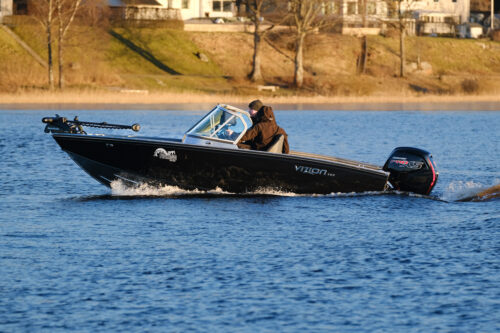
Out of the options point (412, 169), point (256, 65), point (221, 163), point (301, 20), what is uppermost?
point (301, 20)

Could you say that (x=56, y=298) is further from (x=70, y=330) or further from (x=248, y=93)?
(x=248, y=93)

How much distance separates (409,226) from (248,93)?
174ft

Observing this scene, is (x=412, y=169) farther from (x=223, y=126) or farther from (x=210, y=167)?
(x=210, y=167)

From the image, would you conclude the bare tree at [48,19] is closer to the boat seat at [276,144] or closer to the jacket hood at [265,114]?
the jacket hood at [265,114]

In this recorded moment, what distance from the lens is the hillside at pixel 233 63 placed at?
70.4 m

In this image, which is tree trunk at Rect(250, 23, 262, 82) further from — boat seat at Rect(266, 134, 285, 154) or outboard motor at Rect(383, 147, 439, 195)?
boat seat at Rect(266, 134, 285, 154)

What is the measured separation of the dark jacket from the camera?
19922 mm

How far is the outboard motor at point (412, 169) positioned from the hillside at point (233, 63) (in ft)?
149

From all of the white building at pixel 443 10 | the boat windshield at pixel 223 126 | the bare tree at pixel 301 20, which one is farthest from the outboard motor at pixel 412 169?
the white building at pixel 443 10

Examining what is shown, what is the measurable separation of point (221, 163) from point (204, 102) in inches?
1748

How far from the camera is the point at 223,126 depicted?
20.0m

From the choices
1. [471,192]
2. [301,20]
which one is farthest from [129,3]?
[471,192]

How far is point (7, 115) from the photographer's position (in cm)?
A: 5309

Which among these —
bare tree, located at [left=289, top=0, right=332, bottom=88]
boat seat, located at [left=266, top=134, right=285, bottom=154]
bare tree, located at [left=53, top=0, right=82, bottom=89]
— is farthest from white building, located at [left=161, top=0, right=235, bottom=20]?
boat seat, located at [left=266, top=134, right=285, bottom=154]
